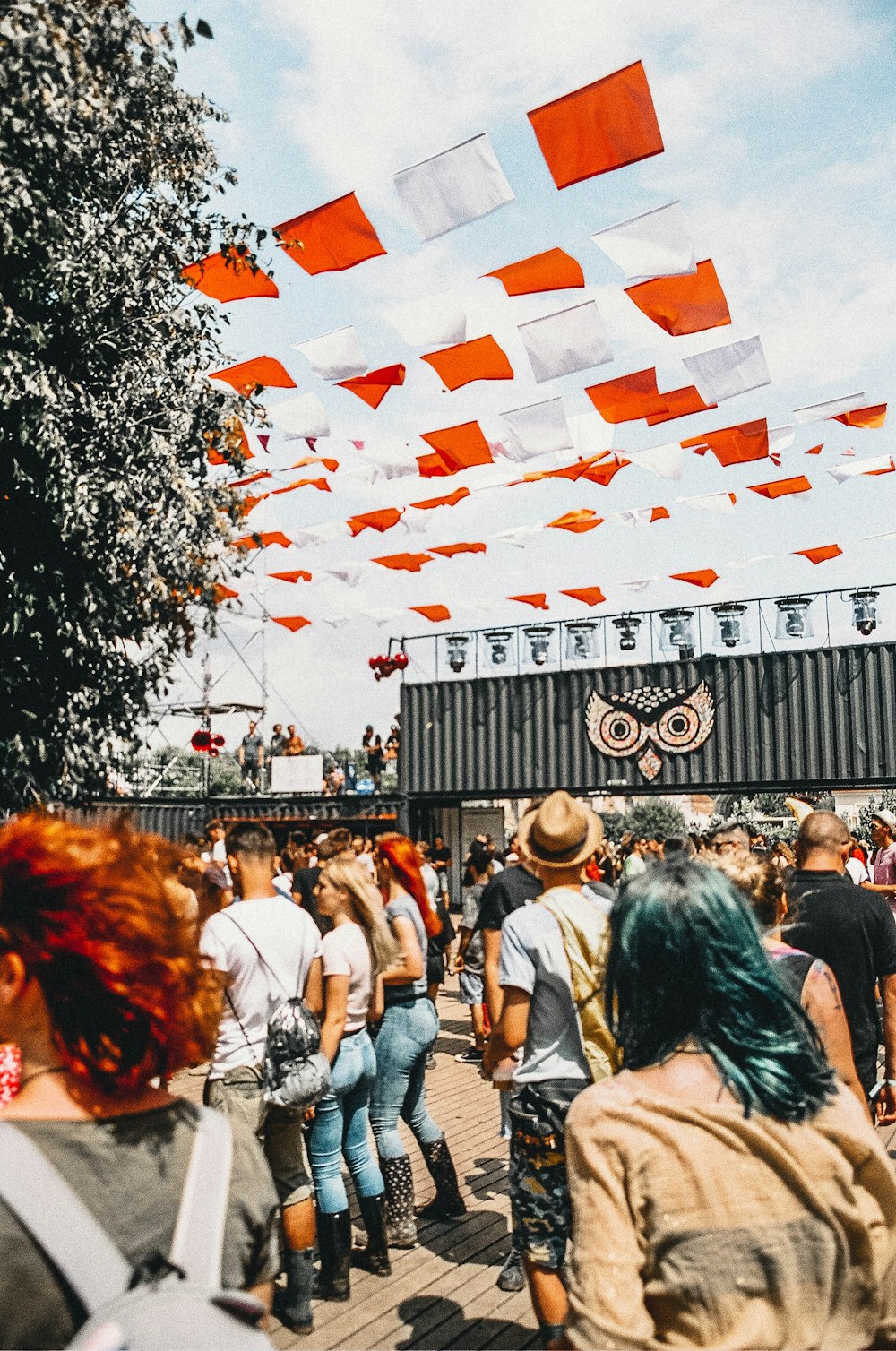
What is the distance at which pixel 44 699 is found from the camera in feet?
27.6

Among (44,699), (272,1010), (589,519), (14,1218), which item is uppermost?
(589,519)

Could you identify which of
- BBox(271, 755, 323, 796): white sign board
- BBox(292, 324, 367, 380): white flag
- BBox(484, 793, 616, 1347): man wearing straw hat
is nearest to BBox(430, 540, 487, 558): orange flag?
BBox(292, 324, 367, 380): white flag

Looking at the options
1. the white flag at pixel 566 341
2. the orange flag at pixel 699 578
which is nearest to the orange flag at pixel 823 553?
the orange flag at pixel 699 578

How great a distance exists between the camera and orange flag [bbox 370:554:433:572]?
49.5ft

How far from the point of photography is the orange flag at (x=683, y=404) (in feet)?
29.9

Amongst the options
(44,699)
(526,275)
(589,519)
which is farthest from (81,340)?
(589,519)

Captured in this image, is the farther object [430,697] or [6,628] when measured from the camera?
[430,697]

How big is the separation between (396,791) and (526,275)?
52.3 ft

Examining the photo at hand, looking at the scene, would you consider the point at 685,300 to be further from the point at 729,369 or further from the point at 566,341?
the point at 729,369

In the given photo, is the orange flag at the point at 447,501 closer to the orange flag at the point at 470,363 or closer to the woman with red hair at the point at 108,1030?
the orange flag at the point at 470,363

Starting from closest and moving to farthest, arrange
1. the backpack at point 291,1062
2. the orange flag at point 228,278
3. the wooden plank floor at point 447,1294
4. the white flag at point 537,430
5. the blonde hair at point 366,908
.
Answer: the backpack at point 291,1062, the wooden plank floor at point 447,1294, the blonde hair at point 366,908, the orange flag at point 228,278, the white flag at point 537,430

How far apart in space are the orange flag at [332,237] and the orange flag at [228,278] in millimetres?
1022

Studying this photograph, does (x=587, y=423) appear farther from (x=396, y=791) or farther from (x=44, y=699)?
(x=396, y=791)

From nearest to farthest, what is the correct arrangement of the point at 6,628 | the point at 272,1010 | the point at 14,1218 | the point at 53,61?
1. the point at 14,1218
2. the point at 272,1010
3. the point at 53,61
4. the point at 6,628
